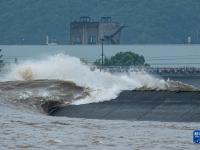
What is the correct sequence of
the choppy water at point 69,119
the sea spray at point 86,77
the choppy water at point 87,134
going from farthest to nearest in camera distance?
1. the sea spray at point 86,77
2. the choppy water at point 69,119
3. the choppy water at point 87,134

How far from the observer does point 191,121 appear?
5262cm

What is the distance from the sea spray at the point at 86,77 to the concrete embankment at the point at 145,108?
5.27 feet

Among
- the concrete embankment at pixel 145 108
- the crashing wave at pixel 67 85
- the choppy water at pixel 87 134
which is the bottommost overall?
the choppy water at pixel 87 134

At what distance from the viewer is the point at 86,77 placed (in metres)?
68.6

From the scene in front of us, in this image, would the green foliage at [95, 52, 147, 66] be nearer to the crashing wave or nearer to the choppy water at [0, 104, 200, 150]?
the crashing wave

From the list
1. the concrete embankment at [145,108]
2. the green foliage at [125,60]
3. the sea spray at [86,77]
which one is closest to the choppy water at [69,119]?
the sea spray at [86,77]

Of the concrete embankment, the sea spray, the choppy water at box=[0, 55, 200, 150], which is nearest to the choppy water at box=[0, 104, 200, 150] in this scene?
the choppy water at box=[0, 55, 200, 150]

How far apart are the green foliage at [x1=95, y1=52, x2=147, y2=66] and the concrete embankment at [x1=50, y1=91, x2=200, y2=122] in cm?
9645

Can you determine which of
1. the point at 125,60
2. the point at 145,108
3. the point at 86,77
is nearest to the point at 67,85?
the point at 86,77

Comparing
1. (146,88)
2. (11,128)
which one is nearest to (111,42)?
(146,88)

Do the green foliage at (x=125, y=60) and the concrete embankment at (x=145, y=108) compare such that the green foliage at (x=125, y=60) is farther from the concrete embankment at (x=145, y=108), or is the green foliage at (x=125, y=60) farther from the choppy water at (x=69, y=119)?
the concrete embankment at (x=145, y=108)

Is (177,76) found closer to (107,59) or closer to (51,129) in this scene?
(107,59)

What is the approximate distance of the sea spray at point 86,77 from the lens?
62.0 metres

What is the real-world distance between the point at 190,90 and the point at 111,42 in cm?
13912
